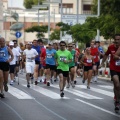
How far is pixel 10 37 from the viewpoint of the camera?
107 metres

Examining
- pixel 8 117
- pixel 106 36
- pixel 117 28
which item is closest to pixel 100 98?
pixel 8 117

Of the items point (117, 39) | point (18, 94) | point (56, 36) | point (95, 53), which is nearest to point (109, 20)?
point (95, 53)

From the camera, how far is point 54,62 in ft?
101

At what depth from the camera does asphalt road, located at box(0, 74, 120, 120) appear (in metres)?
17.2

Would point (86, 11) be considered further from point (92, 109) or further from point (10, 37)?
point (92, 109)

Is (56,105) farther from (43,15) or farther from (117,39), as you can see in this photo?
(43,15)

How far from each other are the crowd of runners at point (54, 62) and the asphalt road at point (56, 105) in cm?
Answer: 63

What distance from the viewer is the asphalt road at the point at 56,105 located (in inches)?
677

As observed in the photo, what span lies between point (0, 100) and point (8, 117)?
4.91 m

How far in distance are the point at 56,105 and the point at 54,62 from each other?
10569 mm

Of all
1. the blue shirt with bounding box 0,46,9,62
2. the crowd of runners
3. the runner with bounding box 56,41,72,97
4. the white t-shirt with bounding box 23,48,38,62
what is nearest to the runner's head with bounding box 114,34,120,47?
the crowd of runners

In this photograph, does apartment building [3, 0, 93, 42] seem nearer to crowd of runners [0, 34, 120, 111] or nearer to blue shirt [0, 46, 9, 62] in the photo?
crowd of runners [0, 34, 120, 111]

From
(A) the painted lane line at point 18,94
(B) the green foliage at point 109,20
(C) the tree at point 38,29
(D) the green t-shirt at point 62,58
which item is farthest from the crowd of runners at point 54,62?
(C) the tree at point 38,29

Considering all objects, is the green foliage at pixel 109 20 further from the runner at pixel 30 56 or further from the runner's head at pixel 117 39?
the runner's head at pixel 117 39
